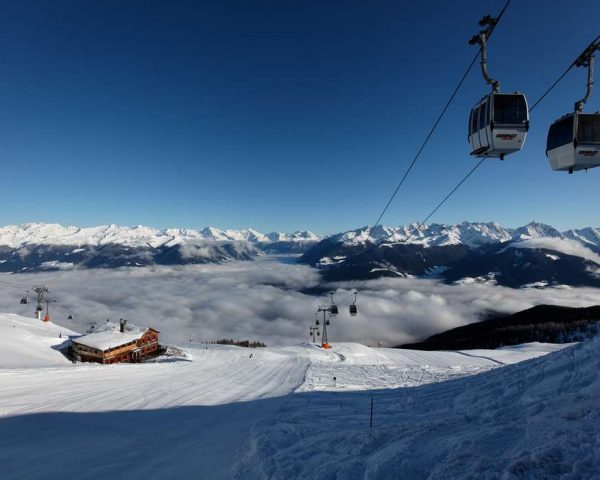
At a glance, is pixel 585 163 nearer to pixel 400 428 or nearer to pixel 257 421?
pixel 400 428

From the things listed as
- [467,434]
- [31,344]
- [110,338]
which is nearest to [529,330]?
[110,338]

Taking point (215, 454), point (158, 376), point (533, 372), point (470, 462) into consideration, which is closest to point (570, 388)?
point (533, 372)

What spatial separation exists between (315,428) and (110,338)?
58432mm

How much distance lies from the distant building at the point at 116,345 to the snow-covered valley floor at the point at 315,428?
37700 millimetres

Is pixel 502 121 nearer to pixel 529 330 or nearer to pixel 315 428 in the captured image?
pixel 315 428

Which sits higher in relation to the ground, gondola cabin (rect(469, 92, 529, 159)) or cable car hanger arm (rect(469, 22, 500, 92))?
cable car hanger arm (rect(469, 22, 500, 92))

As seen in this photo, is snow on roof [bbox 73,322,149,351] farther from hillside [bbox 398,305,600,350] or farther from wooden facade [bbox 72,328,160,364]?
hillside [bbox 398,305,600,350]

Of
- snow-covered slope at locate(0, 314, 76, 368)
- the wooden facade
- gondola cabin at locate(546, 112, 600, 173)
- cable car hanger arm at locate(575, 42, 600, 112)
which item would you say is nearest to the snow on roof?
the wooden facade

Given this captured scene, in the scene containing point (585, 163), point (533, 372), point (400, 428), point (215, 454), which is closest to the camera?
point (400, 428)

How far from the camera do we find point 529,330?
156m

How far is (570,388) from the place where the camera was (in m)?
8.44

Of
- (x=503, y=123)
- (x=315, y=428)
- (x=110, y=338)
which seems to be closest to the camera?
(x=315, y=428)

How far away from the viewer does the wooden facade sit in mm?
53469

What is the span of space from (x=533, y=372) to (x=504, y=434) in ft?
16.9
